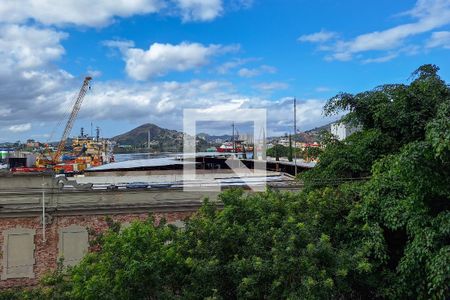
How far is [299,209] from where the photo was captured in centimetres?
1134

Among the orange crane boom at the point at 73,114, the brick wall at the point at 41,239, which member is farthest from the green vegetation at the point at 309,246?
the orange crane boom at the point at 73,114

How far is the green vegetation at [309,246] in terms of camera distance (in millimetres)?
8320

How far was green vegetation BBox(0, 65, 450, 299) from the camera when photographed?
27.3 ft

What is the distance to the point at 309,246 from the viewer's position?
27.1 ft

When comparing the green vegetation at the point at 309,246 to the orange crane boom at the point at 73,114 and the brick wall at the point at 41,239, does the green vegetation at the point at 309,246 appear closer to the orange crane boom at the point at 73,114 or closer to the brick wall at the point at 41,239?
the brick wall at the point at 41,239

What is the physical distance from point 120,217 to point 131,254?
308 inches

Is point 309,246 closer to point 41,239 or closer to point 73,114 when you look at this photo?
point 41,239

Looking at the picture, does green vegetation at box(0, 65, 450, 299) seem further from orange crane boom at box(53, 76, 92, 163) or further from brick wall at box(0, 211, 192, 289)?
orange crane boom at box(53, 76, 92, 163)

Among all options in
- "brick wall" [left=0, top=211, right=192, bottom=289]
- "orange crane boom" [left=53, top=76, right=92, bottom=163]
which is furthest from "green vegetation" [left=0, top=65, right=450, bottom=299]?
"orange crane boom" [left=53, top=76, right=92, bottom=163]

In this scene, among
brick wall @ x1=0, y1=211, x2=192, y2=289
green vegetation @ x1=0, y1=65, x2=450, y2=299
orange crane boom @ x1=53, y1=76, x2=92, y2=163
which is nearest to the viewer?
green vegetation @ x1=0, y1=65, x2=450, y2=299

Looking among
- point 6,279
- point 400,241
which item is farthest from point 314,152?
point 6,279

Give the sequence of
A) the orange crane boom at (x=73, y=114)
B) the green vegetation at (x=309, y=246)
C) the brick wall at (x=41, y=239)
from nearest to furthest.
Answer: the green vegetation at (x=309, y=246), the brick wall at (x=41, y=239), the orange crane boom at (x=73, y=114)

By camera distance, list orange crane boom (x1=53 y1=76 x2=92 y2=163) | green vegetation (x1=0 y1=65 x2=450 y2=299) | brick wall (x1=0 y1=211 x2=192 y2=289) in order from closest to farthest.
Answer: green vegetation (x1=0 y1=65 x2=450 y2=299)
brick wall (x1=0 y1=211 x2=192 y2=289)
orange crane boom (x1=53 y1=76 x2=92 y2=163)

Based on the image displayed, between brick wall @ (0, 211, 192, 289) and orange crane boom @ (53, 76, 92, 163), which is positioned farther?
orange crane boom @ (53, 76, 92, 163)
